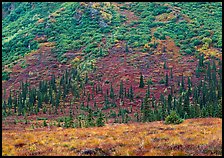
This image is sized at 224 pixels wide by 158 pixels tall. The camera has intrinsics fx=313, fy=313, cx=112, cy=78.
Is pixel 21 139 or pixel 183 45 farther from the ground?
pixel 183 45

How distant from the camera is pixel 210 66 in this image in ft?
275

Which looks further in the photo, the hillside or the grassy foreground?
the hillside

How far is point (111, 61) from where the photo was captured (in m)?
92.2

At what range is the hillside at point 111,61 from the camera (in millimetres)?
63250

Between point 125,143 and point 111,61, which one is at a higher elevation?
point 111,61

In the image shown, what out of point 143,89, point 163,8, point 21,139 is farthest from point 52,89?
point 163,8

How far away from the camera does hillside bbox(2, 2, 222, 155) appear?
63.2m

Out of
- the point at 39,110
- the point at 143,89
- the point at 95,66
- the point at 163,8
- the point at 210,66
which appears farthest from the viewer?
the point at 163,8

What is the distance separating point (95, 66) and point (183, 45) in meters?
28.9

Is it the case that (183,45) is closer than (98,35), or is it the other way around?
(183,45)

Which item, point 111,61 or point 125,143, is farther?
point 111,61

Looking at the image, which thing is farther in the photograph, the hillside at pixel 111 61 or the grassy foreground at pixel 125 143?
the hillside at pixel 111 61

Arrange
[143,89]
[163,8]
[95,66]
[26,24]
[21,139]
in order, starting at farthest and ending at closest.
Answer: [26,24] → [163,8] → [95,66] → [143,89] → [21,139]

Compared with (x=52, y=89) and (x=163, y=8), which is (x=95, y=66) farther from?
(x=163, y=8)
